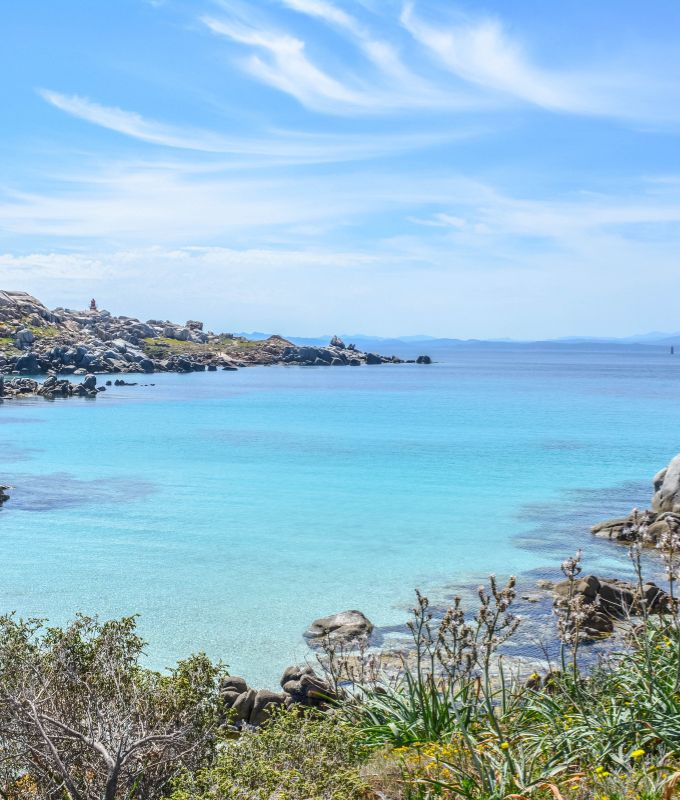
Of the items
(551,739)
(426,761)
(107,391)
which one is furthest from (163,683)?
(107,391)

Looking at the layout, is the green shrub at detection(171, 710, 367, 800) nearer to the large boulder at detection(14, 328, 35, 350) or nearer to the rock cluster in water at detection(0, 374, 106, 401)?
the rock cluster in water at detection(0, 374, 106, 401)

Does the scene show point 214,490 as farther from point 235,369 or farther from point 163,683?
point 235,369

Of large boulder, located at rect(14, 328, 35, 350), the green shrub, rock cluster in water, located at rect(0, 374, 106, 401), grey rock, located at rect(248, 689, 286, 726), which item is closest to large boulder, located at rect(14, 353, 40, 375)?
large boulder, located at rect(14, 328, 35, 350)

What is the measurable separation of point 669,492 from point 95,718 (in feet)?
97.1

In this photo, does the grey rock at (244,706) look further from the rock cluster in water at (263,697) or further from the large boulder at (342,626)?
the large boulder at (342,626)

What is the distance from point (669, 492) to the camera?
33188mm

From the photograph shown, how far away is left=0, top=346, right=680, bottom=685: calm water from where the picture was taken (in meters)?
23.0

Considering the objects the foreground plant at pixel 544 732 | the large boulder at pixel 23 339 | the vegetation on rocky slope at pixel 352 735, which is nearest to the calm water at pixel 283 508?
the vegetation on rocky slope at pixel 352 735

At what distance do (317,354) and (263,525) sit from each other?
162343mm

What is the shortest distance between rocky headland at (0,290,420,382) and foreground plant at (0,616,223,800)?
309 feet

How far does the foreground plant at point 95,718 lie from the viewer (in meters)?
8.34

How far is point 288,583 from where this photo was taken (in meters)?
24.9

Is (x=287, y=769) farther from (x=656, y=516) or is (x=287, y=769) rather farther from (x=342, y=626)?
(x=656, y=516)

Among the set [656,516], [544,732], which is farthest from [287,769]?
[656,516]
